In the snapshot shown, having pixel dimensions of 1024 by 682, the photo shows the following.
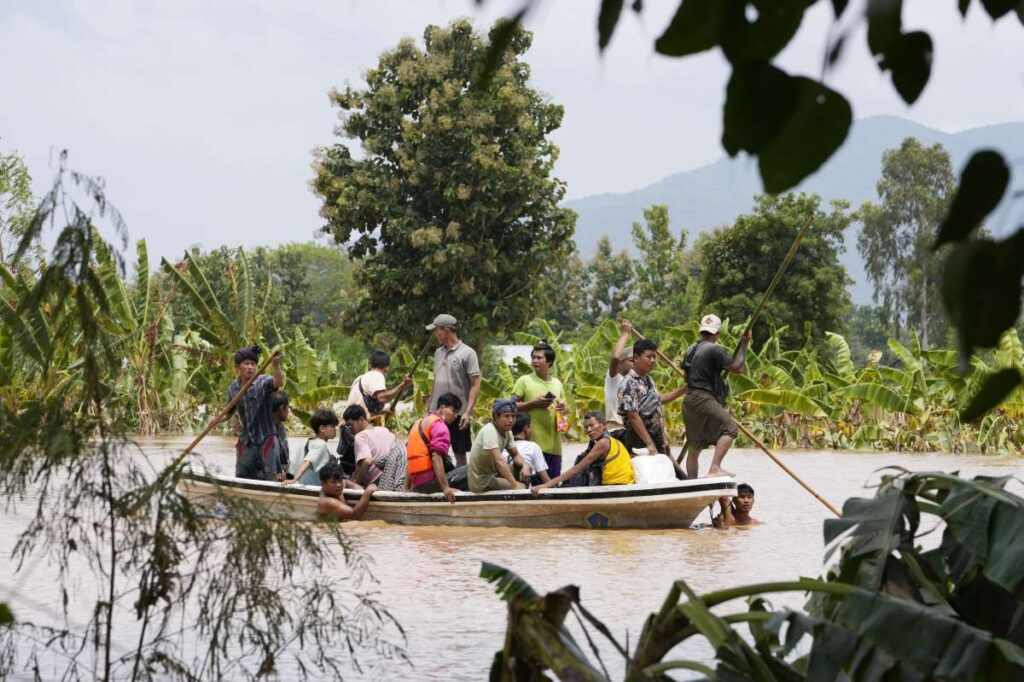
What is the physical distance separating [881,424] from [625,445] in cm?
1067

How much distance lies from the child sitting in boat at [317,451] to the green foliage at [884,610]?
25.1 feet

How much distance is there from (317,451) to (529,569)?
9.07ft

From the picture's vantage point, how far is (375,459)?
39.0ft

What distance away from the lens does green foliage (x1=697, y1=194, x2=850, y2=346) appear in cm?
4022

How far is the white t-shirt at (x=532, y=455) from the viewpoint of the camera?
1180cm

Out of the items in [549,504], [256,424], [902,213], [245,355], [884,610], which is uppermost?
[902,213]

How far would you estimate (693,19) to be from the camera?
1637 mm

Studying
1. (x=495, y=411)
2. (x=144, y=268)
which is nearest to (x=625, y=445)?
(x=495, y=411)

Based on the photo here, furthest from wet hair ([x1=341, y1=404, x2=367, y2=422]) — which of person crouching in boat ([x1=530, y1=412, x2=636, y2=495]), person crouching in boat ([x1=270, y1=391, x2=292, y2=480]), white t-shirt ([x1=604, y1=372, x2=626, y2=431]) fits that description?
white t-shirt ([x1=604, y1=372, x2=626, y2=431])

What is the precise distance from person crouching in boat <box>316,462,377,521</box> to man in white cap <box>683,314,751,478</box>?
8.80 ft

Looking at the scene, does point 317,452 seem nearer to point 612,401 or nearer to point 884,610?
point 612,401

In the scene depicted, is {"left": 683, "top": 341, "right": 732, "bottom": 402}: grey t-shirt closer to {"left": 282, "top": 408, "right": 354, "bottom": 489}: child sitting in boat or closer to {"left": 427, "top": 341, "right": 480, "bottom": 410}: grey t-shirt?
{"left": 427, "top": 341, "right": 480, "bottom": 410}: grey t-shirt

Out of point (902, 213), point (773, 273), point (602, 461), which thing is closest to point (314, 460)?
point (602, 461)

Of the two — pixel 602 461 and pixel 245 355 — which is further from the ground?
pixel 245 355
